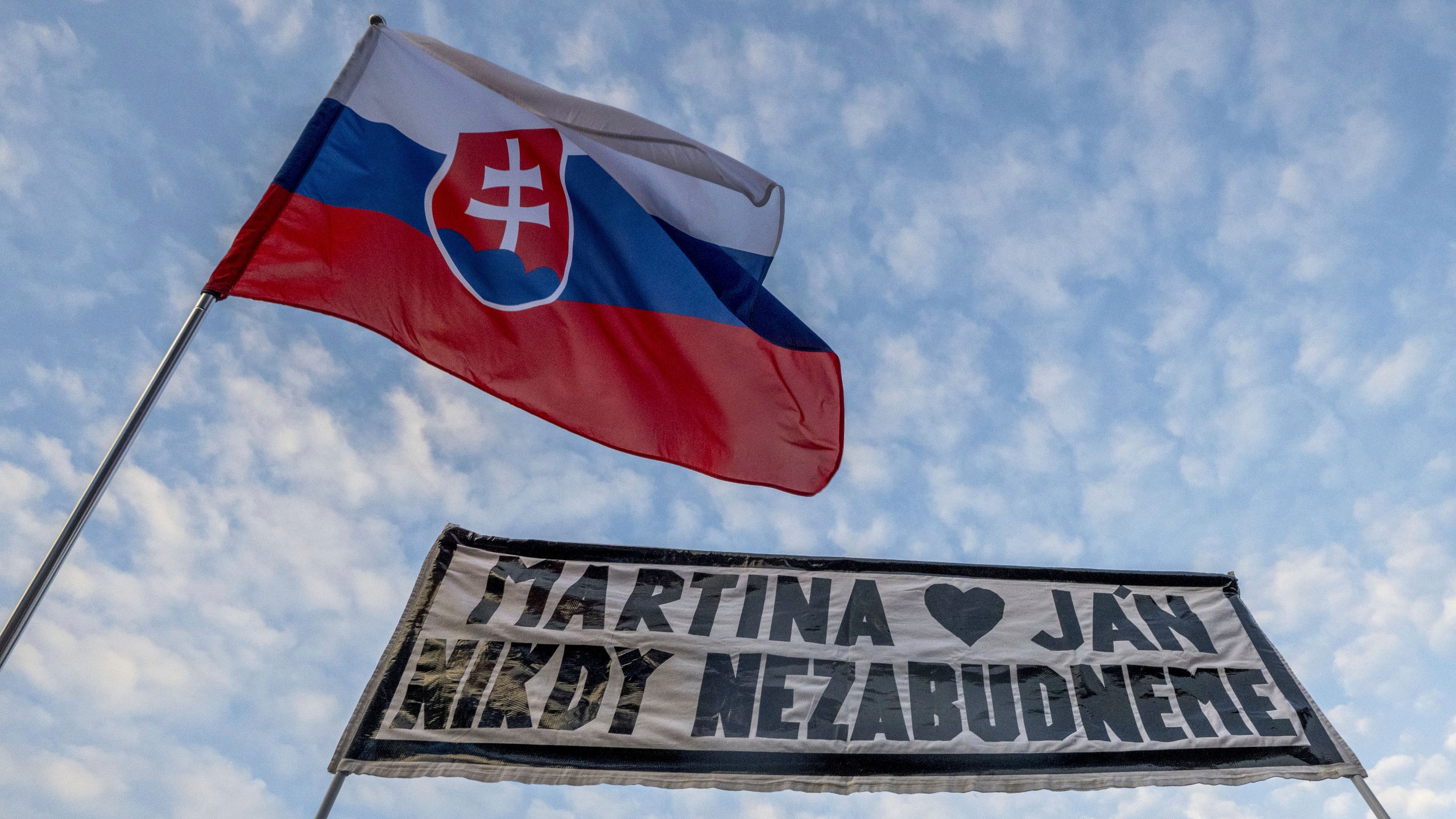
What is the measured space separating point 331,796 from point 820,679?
3086mm

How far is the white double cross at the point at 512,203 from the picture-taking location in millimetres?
5883

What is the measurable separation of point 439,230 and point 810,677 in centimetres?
383

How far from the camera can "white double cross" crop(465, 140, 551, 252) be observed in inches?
232

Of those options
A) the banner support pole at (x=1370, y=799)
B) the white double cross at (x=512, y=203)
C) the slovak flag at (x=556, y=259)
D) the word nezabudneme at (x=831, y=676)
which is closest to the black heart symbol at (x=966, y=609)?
the word nezabudneme at (x=831, y=676)

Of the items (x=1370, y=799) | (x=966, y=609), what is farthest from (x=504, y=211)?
(x=1370, y=799)

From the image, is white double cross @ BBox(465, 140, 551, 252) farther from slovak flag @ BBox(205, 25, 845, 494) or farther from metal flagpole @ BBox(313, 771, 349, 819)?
metal flagpole @ BBox(313, 771, 349, 819)

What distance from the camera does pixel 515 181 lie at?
6.12 m

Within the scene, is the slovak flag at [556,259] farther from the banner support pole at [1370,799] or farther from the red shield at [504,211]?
the banner support pole at [1370,799]

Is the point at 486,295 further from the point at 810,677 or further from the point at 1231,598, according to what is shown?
the point at 1231,598

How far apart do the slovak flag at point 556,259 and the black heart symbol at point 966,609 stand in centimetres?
150

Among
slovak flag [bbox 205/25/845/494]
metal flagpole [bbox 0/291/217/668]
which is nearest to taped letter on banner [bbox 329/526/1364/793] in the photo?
slovak flag [bbox 205/25/845/494]

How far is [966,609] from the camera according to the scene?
679cm

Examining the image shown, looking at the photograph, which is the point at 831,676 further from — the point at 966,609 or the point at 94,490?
the point at 94,490

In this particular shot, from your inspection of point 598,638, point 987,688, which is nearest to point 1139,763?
point 987,688
